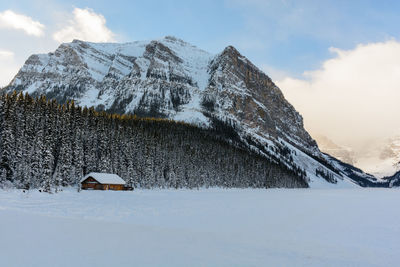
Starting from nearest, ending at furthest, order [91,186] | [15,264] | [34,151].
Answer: [15,264], [34,151], [91,186]

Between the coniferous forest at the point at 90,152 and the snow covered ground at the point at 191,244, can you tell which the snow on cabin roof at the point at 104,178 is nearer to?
the coniferous forest at the point at 90,152

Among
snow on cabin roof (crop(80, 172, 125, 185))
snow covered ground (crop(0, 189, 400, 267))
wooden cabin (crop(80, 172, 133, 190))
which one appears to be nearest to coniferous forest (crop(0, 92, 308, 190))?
wooden cabin (crop(80, 172, 133, 190))

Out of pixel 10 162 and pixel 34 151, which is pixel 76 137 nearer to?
pixel 34 151

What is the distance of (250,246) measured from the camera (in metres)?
17.1

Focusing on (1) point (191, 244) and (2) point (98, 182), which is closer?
(1) point (191, 244)

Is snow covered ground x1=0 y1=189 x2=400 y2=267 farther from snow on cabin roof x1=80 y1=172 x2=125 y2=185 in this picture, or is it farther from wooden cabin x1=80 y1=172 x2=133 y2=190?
snow on cabin roof x1=80 y1=172 x2=125 y2=185

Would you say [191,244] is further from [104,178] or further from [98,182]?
[104,178]

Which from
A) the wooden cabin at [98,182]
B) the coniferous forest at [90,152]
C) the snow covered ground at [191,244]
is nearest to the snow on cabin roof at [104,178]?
the wooden cabin at [98,182]

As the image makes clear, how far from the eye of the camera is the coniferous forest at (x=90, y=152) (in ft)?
190

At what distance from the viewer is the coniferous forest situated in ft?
190

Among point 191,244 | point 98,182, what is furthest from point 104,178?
point 191,244

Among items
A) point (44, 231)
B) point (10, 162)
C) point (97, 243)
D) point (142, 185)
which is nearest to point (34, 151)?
point (10, 162)

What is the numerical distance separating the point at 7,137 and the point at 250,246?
55470 mm

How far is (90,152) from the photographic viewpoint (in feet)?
258
